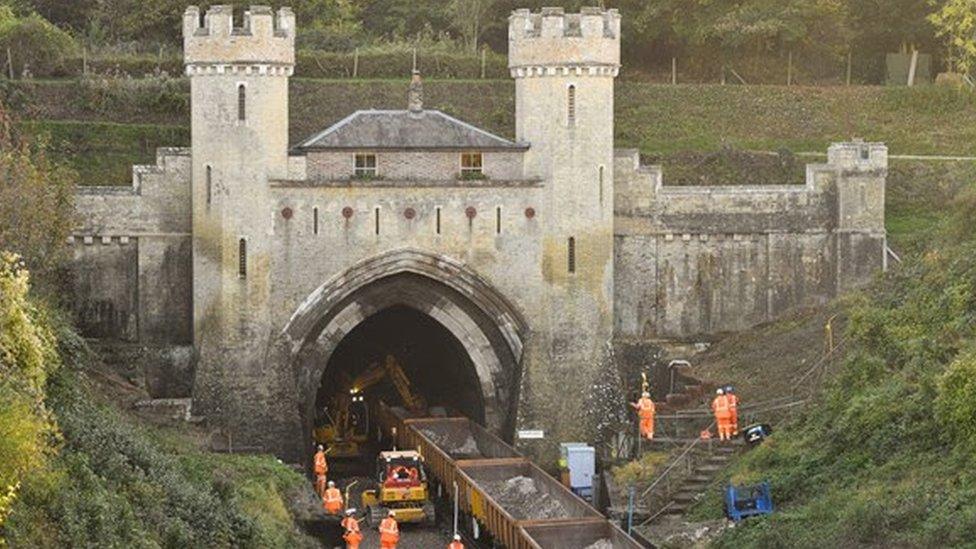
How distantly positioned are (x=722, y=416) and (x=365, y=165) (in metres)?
11.0

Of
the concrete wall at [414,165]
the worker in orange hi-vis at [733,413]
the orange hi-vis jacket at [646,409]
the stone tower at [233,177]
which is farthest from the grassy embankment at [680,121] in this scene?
the worker in orange hi-vis at [733,413]

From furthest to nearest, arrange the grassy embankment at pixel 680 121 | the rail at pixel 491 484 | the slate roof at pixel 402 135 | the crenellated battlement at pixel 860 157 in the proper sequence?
1. the grassy embankment at pixel 680 121
2. the crenellated battlement at pixel 860 157
3. the slate roof at pixel 402 135
4. the rail at pixel 491 484

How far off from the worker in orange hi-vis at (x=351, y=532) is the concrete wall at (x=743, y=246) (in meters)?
12.0

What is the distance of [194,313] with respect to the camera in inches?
1913

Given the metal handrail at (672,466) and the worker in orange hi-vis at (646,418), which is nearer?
the metal handrail at (672,466)

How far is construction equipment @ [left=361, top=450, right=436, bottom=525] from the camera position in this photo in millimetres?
45531

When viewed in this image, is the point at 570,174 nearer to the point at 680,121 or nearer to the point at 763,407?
the point at 763,407

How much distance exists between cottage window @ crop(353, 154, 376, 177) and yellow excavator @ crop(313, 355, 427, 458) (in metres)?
8.79

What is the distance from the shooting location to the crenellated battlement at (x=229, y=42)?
48.0 meters

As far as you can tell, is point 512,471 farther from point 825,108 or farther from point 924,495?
point 825,108

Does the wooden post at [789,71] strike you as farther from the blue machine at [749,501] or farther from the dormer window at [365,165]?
the blue machine at [749,501]

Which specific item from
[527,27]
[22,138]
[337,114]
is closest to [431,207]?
[527,27]

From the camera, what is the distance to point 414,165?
49.8m

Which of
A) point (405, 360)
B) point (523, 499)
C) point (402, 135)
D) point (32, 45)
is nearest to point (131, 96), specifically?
point (32, 45)
